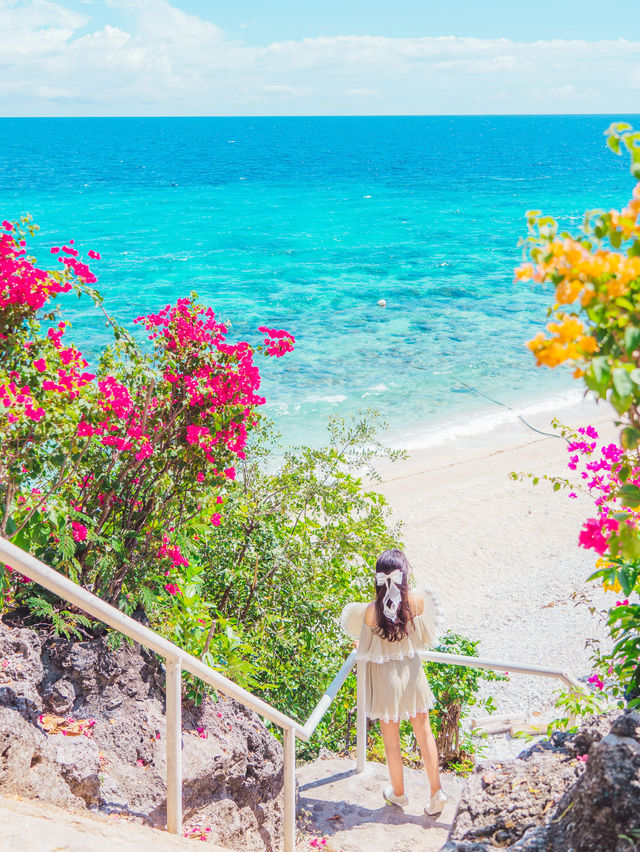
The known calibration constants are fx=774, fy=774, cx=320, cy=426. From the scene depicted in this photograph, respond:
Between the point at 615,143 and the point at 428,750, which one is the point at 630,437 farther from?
the point at 428,750

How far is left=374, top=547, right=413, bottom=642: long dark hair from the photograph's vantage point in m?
4.42

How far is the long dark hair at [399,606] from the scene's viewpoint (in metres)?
4.42

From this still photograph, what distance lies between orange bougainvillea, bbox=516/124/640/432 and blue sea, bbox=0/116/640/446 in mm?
17832

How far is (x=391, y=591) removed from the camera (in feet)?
14.6

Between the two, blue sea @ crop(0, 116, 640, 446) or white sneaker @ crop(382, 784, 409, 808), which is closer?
white sneaker @ crop(382, 784, 409, 808)

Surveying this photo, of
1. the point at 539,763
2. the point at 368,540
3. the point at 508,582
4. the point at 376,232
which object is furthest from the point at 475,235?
the point at 539,763

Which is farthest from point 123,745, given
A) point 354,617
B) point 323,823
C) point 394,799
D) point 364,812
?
point 394,799

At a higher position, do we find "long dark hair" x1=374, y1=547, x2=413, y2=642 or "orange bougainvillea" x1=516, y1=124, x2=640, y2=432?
"orange bougainvillea" x1=516, y1=124, x2=640, y2=432

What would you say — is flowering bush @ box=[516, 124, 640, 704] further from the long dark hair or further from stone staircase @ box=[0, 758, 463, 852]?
the long dark hair

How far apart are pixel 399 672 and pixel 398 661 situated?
65mm

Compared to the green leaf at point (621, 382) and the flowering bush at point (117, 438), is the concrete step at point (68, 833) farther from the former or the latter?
the green leaf at point (621, 382)

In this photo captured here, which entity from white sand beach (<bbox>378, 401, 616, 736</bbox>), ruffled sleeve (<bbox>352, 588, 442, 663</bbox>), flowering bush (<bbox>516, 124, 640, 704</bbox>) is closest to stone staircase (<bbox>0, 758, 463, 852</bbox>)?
ruffled sleeve (<bbox>352, 588, 442, 663</bbox>)

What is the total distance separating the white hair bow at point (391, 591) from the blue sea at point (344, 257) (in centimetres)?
1529

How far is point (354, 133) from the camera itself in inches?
6732
